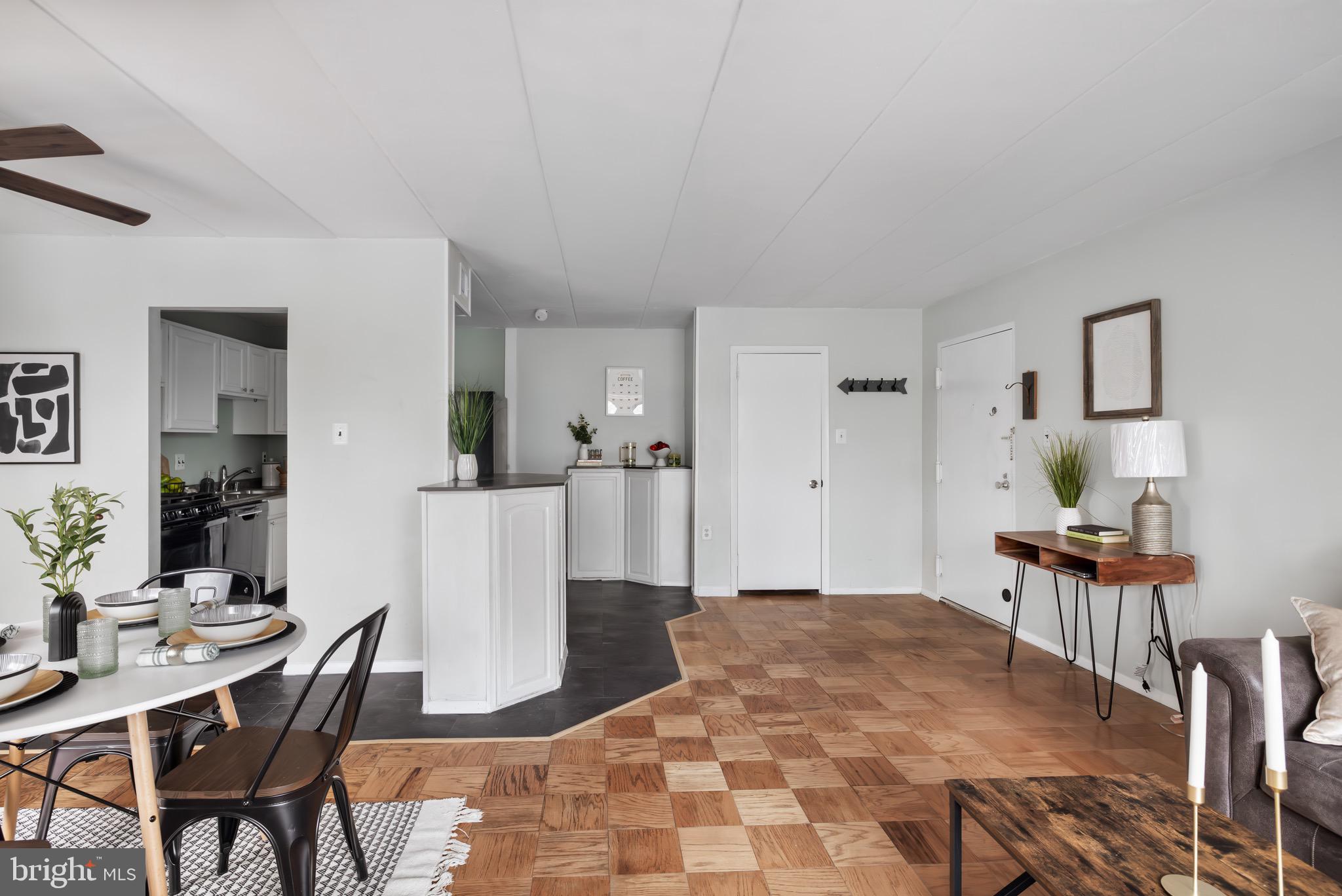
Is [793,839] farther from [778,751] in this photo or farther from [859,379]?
[859,379]

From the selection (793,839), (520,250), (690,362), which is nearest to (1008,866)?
(793,839)

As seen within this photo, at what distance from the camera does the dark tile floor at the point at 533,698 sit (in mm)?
2934

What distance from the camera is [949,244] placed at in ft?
12.2

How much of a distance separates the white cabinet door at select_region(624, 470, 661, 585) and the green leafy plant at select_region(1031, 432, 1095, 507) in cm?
306

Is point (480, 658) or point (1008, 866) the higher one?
point (480, 658)

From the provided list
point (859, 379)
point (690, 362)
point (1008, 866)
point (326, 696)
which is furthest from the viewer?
point (690, 362)

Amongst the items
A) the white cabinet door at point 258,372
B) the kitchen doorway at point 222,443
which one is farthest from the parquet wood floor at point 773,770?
the white cabinet door at point 258,372

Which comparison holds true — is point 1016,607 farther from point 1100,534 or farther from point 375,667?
point 375,667

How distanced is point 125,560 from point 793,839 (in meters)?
3.62

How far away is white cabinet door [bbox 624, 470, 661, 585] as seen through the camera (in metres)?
5.88

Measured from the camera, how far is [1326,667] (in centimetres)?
190

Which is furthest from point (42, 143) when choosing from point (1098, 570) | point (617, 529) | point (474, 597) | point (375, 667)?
point (617, 529)

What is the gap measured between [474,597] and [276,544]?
3015 mm

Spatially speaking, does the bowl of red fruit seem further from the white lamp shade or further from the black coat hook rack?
the white lamp shade
